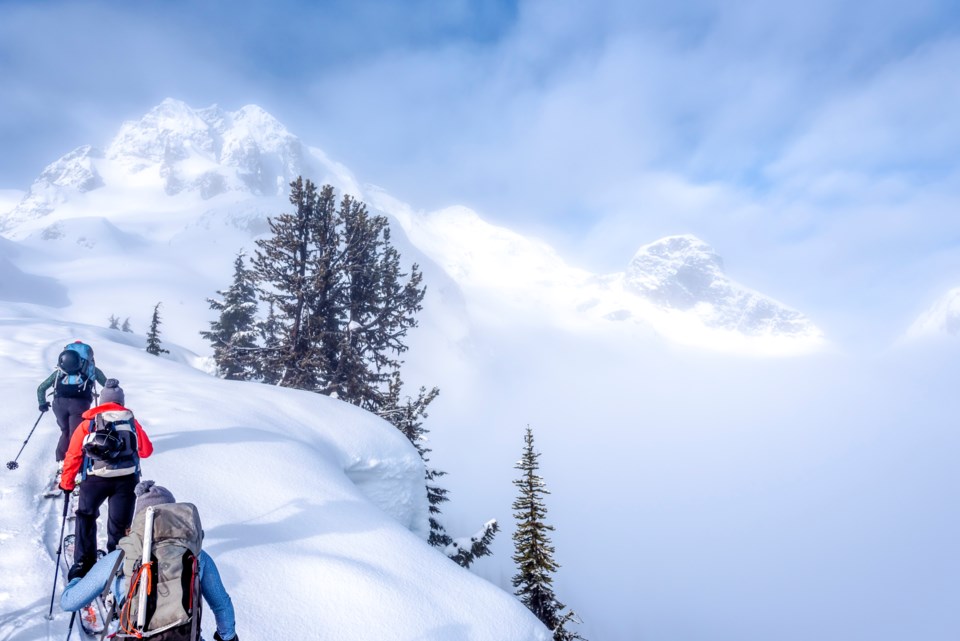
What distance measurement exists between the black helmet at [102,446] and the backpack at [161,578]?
2.27 metres

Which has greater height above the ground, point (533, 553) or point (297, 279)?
point (297, 279)

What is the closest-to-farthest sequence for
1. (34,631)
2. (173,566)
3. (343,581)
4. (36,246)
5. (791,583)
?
(173,566) → (34,631) → (343,581) → (36,246) → (791,583)

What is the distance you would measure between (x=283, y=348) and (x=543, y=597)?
40.1 feet

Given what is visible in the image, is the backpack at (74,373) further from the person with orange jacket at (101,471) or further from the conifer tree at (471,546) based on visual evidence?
the conifer tree at (471,546)

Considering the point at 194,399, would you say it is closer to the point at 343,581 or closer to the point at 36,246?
the point at 343,581

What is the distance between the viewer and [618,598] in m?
133

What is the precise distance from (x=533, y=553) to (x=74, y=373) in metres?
11.4

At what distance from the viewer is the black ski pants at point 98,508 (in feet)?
15.5

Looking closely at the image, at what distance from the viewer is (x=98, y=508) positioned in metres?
4.92

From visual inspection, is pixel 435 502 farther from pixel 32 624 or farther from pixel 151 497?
pixel 151 497

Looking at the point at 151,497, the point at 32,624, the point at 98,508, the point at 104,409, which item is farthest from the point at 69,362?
the point at 151,497

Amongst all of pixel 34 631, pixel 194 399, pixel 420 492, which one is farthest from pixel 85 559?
pixel 420 492

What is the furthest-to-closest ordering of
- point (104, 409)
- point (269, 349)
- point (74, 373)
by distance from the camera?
point (269, 349) < point (74, 373) < point (104, 409)

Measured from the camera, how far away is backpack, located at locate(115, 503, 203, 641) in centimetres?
297
